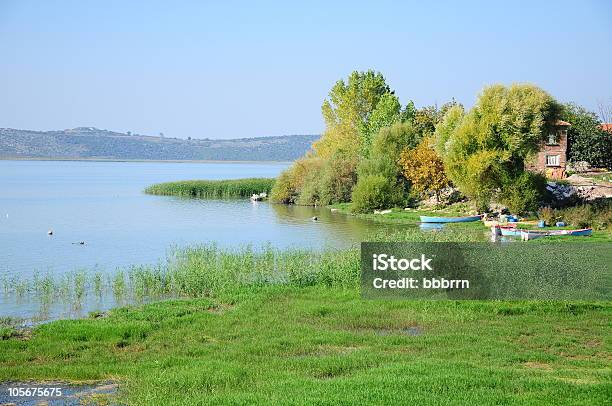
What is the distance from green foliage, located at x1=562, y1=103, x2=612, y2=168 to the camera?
192 feet

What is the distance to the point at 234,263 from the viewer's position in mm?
23469

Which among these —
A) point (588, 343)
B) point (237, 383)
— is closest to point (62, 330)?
point (237, 383)

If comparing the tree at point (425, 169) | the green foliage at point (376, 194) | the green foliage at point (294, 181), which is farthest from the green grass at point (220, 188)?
the tree at point (425, 169)

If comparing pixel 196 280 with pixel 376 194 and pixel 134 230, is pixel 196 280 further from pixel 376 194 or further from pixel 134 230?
pixel 376 194

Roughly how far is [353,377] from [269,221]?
3765 cm

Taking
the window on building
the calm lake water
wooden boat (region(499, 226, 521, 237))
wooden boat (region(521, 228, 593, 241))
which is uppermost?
the window on building

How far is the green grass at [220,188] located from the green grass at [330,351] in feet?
186

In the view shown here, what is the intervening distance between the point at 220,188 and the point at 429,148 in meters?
29.7

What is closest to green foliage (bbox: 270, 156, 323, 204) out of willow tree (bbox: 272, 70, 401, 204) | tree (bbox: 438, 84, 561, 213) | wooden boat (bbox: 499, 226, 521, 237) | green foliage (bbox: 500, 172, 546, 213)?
willow tree (bbox: 272, 70, 401, 204)

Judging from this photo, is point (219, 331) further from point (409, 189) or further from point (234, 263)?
point (409, 189)

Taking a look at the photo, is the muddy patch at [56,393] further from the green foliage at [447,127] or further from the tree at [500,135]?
the green foliage at [447,127]

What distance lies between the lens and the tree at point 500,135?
43469 millimetres

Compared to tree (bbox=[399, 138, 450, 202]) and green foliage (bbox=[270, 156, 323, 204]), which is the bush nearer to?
tree (bbox=[399, 138, 450, 202])

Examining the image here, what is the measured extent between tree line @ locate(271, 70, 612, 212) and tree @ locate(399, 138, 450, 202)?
0.07 m
